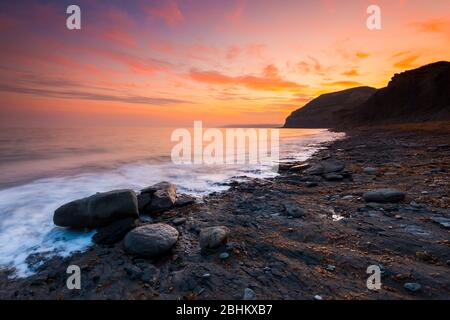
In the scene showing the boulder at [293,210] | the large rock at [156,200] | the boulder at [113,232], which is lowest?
the boulder at [113,232]

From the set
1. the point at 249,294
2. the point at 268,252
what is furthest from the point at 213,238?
the point at 249,294

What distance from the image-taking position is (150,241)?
5.17 m

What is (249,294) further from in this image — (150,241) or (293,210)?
(293,210)

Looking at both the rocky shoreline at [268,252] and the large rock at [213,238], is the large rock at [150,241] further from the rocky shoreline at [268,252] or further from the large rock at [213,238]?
the large rock at [213,238]

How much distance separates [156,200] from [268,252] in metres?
4.13

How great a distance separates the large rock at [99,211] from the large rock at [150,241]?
133cm

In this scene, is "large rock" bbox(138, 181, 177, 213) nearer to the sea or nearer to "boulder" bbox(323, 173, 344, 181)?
the sea

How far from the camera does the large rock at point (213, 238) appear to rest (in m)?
5.23

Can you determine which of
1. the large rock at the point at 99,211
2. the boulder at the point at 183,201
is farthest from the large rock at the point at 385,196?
the large rock at the point at 99,211

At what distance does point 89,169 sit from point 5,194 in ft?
21.4
